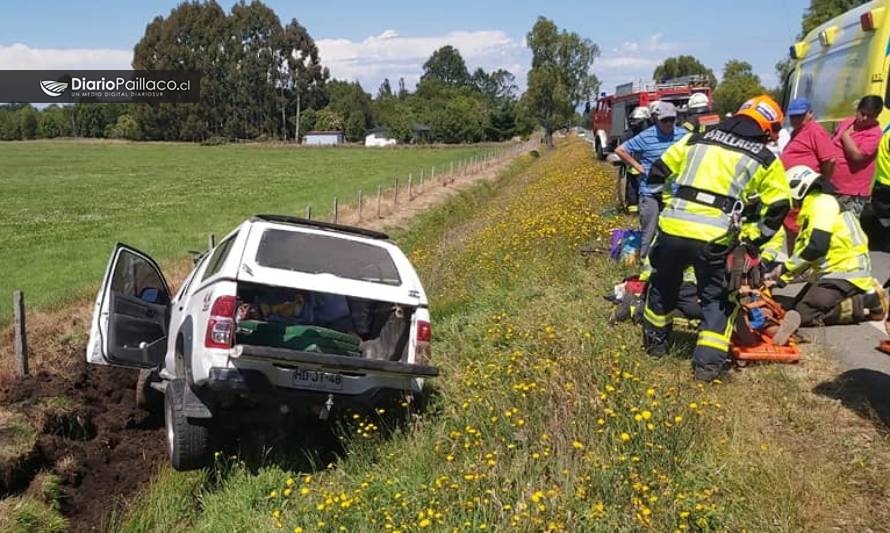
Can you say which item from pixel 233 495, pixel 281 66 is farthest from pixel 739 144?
pixel 281 66

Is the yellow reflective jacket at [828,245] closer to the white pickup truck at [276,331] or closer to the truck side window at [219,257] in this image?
the white pickup truck at [276,331]

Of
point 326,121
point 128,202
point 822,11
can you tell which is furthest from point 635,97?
point 326,121

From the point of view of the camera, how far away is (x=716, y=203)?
4.98m

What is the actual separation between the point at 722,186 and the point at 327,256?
2.70 metres

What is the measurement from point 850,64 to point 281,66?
93162mm

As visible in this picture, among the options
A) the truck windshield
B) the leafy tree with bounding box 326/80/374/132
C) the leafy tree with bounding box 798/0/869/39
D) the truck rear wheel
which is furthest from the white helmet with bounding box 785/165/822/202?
the leafy tree with bounding box 326/80/374/132

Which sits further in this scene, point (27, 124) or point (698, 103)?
point (27, 124)

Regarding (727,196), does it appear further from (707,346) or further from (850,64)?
(850,64)

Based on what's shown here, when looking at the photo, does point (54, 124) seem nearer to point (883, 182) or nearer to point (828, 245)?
point (883, 182)

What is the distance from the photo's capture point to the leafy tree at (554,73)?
59.3 meters

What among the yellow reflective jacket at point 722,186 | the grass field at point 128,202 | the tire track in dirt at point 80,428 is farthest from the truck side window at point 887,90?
the grass field at point 128,202

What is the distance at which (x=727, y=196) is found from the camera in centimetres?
497

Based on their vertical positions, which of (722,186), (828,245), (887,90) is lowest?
(828,245)

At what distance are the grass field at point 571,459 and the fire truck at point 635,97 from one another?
16.5 metres
